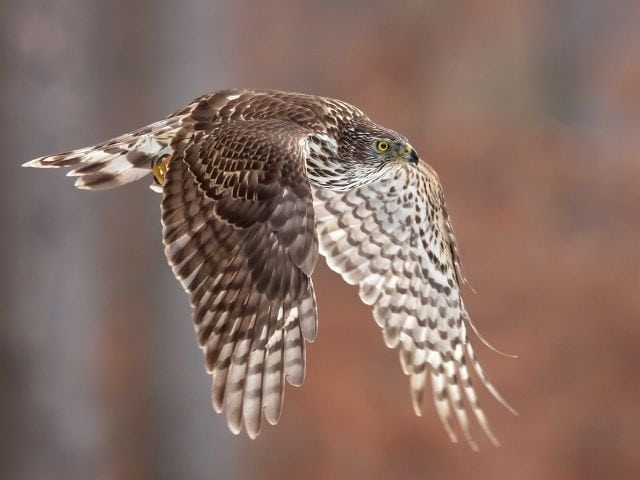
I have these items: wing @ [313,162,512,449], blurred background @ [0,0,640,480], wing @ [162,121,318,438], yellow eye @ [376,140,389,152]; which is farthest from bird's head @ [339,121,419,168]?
blurred background @ [0,0,640,480]

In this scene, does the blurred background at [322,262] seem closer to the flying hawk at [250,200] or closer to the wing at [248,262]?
the flying hawk at [250,200]

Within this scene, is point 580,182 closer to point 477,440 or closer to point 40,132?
point 477,440

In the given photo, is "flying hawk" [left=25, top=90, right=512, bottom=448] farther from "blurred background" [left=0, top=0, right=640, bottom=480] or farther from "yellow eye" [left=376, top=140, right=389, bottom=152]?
"blurred background" [left=0, top=0, right=640, bottom=480]

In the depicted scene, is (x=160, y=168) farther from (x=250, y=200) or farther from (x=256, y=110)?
(x=250, y=200)

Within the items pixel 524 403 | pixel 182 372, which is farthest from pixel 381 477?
pixel 182 372

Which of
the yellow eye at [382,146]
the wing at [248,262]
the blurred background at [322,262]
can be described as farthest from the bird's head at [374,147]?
the blurred background at [322,262]
